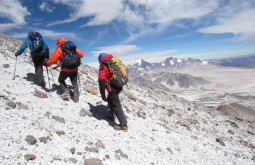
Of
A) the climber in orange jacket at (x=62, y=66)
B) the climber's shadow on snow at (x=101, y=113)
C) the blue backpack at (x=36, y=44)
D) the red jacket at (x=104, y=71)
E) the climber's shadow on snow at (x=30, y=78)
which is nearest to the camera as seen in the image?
the red jacket at (x=104, y=71)

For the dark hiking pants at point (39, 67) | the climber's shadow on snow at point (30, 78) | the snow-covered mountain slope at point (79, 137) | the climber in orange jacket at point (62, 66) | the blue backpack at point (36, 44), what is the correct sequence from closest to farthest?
the snow-covered mountain slope at point (79, 137), the climber in orange jacket at point (62, 66), the blue backpack at point (36, 44), the dark hiking pants at point (39, 67), the climber's shadow on snow at point (30, 78)

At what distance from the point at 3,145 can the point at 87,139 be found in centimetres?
250

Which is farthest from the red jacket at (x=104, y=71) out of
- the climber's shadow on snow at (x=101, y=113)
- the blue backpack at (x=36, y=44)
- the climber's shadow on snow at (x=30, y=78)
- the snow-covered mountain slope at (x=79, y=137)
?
the climber's shadow on snow at (x=30, y=78)

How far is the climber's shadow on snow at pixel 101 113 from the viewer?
8295mm

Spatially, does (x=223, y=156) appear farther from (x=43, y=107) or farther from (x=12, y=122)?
(x=12, y=122)

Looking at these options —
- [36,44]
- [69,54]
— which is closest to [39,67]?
[36,44]

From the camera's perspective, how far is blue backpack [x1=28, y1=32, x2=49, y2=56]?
28.5ft

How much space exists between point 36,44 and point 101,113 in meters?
4.51

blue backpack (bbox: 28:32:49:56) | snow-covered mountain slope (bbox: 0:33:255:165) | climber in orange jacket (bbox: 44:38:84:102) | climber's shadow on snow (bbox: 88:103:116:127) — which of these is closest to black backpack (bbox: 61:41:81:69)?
climber in orange jacket (bbox: 44:38:84:102)

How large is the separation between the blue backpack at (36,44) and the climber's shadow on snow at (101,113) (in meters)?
3.62

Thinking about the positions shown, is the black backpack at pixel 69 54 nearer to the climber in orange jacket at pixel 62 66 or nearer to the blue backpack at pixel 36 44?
the climber in orange jacket at pixel 62 66

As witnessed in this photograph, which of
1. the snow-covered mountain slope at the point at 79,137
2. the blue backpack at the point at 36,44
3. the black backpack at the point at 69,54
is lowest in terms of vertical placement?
the snow-covered mountain slope at the point at 79,137

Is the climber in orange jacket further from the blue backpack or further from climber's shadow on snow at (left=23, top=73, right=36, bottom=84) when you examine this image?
climber's shadow on snow at (left=23, top=73, right=36, bottom=84)

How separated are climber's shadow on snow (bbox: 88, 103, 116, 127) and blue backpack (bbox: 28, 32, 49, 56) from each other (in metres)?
3.62
